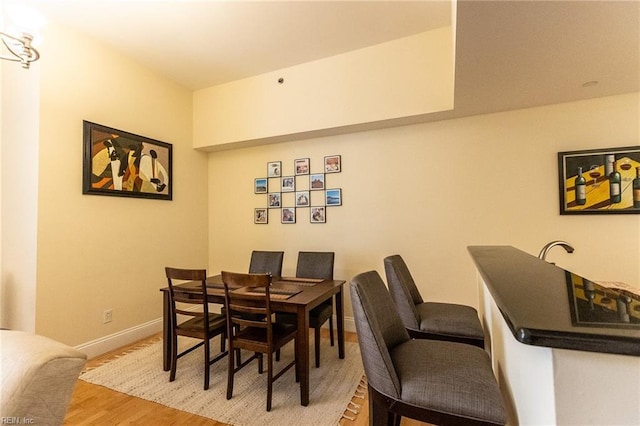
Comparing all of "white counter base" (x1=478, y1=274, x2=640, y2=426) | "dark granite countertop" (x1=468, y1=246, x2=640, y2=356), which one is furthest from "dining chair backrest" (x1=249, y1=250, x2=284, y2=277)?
"white counter base" (x1=478, y1=274, x2=640, y2=426)

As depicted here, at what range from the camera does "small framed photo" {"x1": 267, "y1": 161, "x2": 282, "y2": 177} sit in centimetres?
380

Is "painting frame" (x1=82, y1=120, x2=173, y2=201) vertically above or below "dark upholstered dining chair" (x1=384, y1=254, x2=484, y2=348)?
above

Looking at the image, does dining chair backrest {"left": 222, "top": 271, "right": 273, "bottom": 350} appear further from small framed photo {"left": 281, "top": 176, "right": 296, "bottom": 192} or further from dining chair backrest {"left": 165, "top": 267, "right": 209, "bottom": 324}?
small framed photo {"left": 281, "top": 176, "right": 296, "bottom": 192}

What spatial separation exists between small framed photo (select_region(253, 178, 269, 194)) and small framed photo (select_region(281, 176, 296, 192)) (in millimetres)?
253

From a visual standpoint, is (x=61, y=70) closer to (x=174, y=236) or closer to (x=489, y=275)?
(x=174, y=236)

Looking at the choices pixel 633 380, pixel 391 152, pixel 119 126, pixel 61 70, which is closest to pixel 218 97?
pixel 119 126

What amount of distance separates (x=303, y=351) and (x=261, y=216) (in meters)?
2.22

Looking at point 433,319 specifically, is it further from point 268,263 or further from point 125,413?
point 125,413

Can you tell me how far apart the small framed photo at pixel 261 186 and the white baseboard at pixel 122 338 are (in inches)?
73.8

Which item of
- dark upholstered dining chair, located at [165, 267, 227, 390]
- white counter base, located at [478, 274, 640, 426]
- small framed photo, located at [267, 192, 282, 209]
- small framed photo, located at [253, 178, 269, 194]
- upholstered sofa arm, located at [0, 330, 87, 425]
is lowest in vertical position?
dark upholstered dining chair, located at [165, 267, 227, 390]

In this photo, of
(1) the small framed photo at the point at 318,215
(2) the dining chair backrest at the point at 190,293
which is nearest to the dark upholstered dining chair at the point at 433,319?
(2) the dining chair backrest at the point at 190,293

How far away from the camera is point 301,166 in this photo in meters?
3.68

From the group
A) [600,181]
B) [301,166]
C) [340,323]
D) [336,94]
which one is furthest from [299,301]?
[600,181]

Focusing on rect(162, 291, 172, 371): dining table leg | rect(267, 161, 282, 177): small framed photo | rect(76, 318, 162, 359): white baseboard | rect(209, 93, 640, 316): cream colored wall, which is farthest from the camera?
rect(267, 161, 282, 177): small framed photo
